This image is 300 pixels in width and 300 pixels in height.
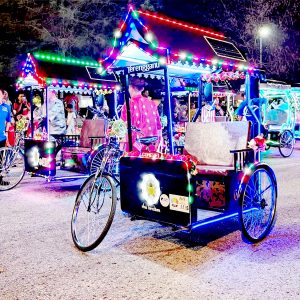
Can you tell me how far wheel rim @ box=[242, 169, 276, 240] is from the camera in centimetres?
498

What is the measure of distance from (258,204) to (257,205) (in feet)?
0.07

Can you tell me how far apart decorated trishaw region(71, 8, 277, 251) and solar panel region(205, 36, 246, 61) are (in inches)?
0.8

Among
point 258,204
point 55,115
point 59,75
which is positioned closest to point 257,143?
point 258,204

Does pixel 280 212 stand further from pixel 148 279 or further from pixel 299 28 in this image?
pixel 299 28

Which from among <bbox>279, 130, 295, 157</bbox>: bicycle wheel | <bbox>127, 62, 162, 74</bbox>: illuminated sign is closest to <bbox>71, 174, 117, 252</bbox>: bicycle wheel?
<bbox>127, 62, 162, 74</bbox>: illuminated sign

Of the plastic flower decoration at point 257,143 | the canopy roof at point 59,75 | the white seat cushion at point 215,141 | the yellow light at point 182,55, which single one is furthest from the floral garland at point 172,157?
the canopy roof at point 59,75

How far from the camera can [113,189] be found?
181 inches

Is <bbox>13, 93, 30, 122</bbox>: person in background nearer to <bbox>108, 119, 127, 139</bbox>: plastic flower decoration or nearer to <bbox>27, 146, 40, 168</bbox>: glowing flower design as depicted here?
<bbox>27, 146, 40, 168</bbox>: glowing flower design

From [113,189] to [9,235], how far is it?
1.62 meters

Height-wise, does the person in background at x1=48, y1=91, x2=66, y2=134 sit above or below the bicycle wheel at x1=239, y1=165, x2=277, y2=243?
above

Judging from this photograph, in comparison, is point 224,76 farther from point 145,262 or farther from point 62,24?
point 62,24

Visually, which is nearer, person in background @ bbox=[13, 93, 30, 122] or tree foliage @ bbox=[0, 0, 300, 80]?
person in background @ bbox=[13, 93, 30, 122]

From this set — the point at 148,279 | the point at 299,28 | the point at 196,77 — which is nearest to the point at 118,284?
the point at 148,279

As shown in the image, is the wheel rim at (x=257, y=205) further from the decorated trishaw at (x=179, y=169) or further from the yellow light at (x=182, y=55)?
the yellow light at (x=182, y=55)
